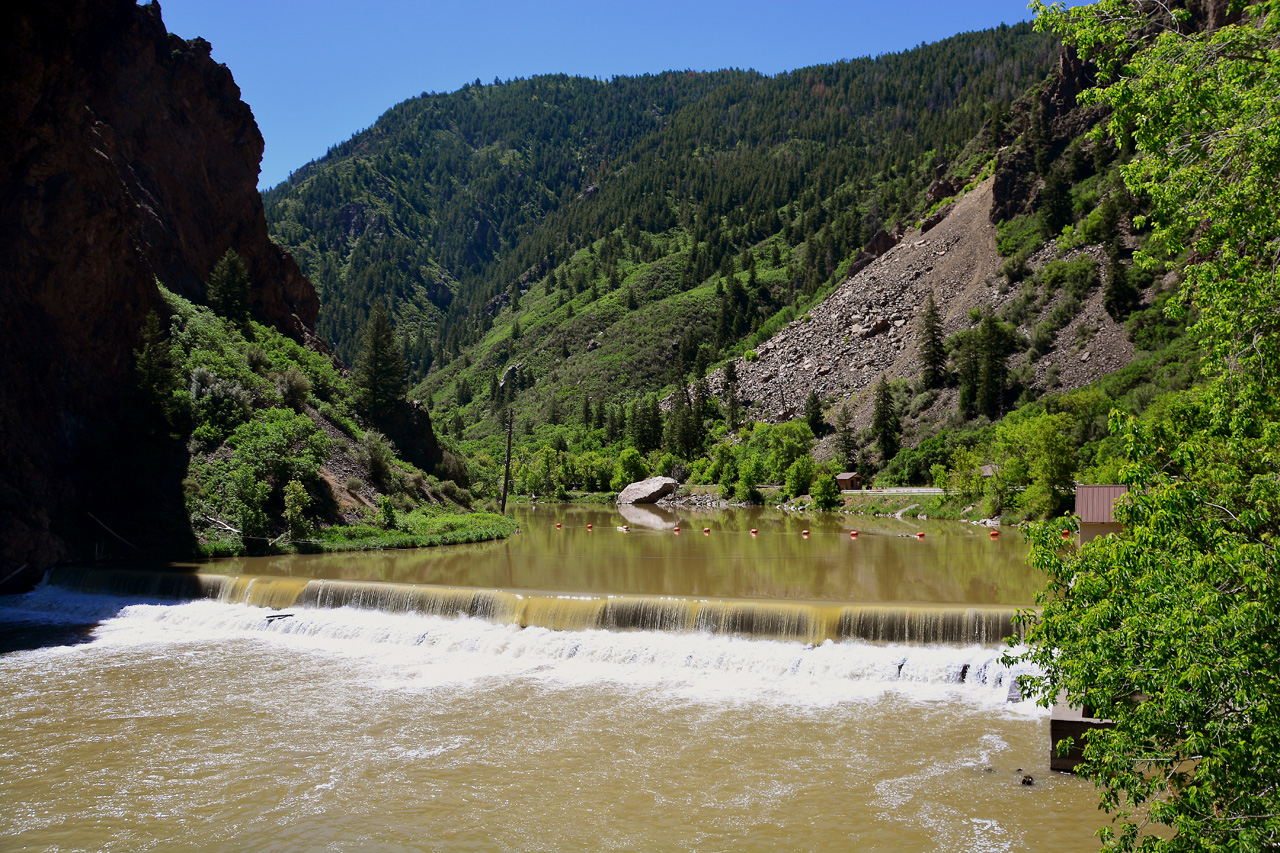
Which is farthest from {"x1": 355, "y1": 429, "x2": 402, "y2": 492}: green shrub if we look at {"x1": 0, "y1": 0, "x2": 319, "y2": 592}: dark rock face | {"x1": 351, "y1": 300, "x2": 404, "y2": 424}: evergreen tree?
{"x1": 0, "y1": 0, "x2": 319, "y2": 592}: dark rock face

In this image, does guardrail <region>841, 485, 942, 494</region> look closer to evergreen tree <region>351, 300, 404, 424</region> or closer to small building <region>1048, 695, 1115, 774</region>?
evergreen tree <region>351, 300, 404, 424</region>

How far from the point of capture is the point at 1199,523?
323 inches

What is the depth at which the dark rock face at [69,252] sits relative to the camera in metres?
30.8

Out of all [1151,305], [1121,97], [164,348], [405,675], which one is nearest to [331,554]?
[164,348]

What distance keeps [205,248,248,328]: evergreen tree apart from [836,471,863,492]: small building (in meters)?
50.6

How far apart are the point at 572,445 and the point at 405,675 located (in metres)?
106

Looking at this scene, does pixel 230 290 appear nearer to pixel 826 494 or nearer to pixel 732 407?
pixel 826 494

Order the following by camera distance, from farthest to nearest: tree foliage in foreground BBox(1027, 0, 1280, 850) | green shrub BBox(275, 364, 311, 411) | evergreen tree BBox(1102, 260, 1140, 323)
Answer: evergreen tree BBox(1102, 260, 1140, 323), green shrub BBox(275, 364, 311, 411), tree foliage in foreground BBox(1027, 0, 1280, 850)

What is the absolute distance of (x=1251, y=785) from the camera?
7297 mm

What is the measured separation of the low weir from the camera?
20.8 meters

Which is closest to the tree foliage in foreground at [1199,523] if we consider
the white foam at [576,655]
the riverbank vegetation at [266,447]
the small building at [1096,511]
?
the white foam at [576,655]

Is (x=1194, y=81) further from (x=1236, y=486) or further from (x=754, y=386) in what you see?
(x=754, y=386)

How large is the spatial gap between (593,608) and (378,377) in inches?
1454

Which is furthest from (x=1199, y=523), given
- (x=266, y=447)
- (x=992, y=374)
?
(x=992, y=374)
